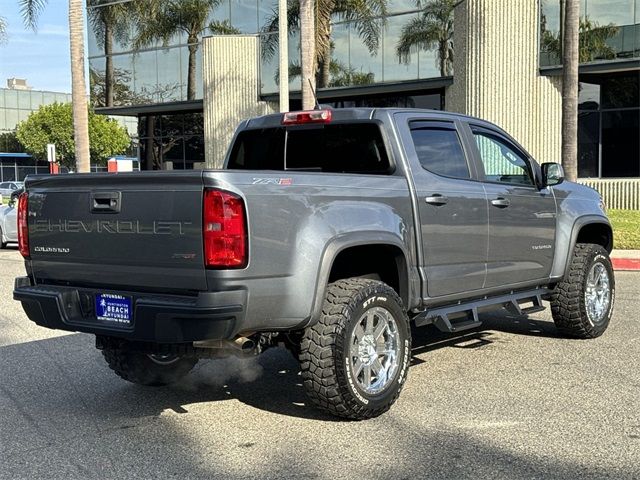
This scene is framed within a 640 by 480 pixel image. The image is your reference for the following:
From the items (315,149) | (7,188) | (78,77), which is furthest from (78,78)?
(7,188)

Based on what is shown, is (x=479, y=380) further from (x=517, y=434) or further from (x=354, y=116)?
(x=354, y=116)

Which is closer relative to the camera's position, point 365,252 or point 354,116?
point 365,252

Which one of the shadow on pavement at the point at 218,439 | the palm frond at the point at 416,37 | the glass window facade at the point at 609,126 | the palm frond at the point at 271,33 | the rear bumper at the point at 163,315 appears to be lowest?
the shadow on pavement at the point at 218,439

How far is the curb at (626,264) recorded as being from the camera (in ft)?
41.8

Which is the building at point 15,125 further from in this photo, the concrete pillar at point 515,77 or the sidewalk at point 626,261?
the sidewalk at point 626,261

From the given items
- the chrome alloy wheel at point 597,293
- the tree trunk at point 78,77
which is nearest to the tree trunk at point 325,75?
the tree trunk at point 78,77

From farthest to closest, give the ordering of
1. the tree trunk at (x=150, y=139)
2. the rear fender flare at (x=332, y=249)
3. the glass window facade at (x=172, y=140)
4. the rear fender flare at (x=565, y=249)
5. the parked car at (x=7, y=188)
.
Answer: the parked car at (x=7, y=188), the tree trunk at (x=150, y=139), the glass window facade at (x=172, y=140), the rear fender flare at (x=565, y=249), the rear fender flare at (x=332, y=249)

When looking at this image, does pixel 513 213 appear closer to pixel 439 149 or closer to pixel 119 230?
pixel 439 149

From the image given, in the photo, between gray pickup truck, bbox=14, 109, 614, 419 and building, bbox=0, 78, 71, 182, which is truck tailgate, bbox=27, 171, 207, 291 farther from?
building, bbox=0, 78, 71, 182

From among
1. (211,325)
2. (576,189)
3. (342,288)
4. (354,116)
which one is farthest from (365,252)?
(576,189)

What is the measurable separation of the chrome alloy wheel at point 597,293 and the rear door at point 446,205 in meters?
1.84

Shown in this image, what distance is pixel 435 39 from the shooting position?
75.5 ft

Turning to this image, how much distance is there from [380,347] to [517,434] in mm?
1034

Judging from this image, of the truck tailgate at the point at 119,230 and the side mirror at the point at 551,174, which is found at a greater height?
the side mirror at the point at 551,174
